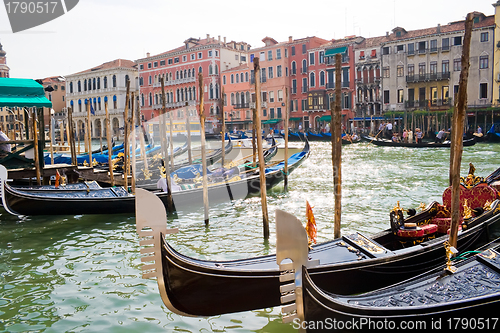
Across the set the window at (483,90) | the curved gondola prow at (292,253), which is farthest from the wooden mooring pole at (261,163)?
the window at (483,90)

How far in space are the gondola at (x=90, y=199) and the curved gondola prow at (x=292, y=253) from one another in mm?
4447

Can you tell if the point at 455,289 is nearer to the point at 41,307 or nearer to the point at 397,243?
the point at 397,243

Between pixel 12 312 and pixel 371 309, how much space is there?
→ 261cm

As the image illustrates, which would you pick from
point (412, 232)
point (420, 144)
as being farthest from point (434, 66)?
point (412, 232)

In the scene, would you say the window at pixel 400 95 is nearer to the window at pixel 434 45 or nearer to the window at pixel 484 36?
the window at pixel 434 45

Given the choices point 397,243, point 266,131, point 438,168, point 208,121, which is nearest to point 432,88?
point 266,131

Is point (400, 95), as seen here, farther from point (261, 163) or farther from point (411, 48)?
point (261, 163)

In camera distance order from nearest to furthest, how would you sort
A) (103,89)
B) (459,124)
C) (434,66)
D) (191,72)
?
(459,124) < (434,66) < (191,72) < (103,89)

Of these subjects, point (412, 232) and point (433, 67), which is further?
point (433, 67)

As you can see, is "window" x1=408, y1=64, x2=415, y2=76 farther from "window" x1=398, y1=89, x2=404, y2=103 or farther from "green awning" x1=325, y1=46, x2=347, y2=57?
"green awning" x1=325, y1=46, x2=347, y2=57

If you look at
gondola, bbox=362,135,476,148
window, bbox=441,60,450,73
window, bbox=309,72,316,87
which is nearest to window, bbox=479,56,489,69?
window, bbox=441,60,450,73

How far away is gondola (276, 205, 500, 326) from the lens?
6.22 ft

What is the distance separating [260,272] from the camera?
8.34 feet

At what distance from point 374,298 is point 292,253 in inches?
24.6
